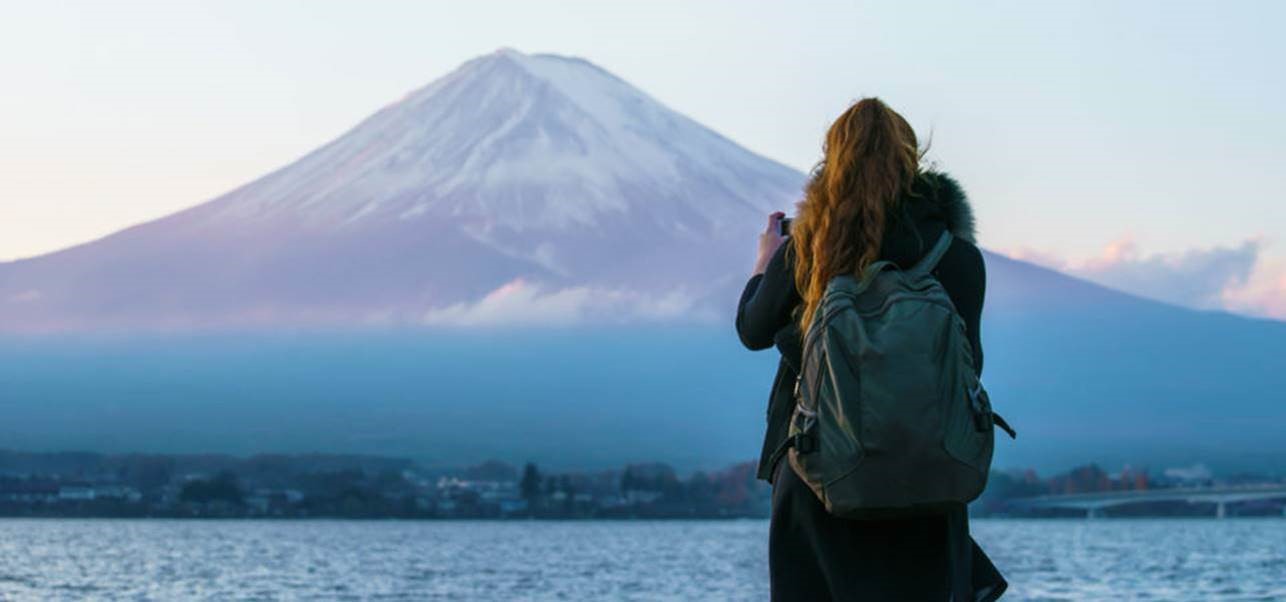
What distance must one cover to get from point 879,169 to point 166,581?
34.2 metres

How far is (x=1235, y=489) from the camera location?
107625 millimetres

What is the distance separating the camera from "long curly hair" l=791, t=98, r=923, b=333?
4.19m

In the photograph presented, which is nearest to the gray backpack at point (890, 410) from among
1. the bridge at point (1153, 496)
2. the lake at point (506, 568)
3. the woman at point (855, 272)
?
the woman at point (855, 272)

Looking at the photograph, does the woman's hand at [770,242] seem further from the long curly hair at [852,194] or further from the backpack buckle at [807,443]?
the backpack buckle at [807,443]

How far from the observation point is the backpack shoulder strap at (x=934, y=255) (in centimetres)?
421

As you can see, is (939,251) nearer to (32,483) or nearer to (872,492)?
(872,492)

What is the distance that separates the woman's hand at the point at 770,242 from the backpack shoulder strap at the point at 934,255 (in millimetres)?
261

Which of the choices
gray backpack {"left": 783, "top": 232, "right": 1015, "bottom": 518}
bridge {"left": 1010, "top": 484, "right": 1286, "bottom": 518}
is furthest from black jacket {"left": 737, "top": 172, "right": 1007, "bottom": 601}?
bridge {"left": 1010, "top": 484, "right": 1286, "bottom": 518}

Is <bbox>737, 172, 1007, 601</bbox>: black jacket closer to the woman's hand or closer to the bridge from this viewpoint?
the woman's hand

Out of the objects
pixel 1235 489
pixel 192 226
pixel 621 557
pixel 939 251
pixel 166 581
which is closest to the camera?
pixel 939 251

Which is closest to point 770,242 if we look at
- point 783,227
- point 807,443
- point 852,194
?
point 783,227

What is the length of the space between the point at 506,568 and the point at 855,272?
4392 centimetres

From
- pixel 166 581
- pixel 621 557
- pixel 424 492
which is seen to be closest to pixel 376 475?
pixel 424 492

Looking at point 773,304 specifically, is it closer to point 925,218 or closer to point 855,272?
point 855,272
